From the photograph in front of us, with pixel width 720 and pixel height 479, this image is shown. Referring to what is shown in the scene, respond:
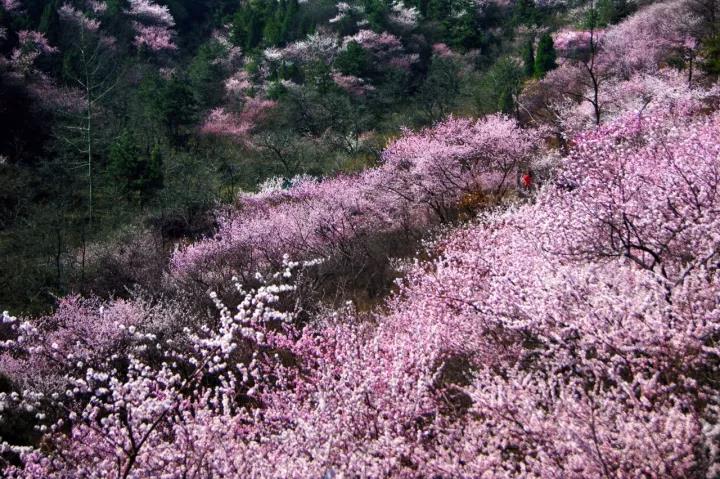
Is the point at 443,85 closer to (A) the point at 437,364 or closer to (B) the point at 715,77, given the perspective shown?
(B) the point at 715,77

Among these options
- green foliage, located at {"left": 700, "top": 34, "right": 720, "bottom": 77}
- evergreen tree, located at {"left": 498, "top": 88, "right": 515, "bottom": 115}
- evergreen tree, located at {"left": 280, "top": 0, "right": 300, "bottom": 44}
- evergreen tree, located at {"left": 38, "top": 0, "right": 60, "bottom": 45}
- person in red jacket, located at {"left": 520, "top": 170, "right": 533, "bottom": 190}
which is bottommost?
person in red jacket, located at {"left": 520, "top": 170, "right": 533, "bottom": 190}

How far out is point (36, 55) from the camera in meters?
31.6

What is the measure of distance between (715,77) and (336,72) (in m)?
26.1

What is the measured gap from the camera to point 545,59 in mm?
34250

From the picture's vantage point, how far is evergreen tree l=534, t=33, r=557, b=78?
112ft

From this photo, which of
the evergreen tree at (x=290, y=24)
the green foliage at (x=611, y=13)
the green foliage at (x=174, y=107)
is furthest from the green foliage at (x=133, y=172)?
the green foliage at (x=611, y=13)

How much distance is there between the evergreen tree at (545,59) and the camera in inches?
1350

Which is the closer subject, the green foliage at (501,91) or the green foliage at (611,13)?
the green foliage at (501,91)

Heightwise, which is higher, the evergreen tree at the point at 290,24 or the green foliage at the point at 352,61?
the evergreen tree at the point at 290,24

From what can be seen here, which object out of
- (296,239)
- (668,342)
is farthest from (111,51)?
(668,342)

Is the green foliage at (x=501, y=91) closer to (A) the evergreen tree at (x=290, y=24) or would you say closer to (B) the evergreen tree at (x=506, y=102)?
(B) the evergreen tree at (x=506, y=102)

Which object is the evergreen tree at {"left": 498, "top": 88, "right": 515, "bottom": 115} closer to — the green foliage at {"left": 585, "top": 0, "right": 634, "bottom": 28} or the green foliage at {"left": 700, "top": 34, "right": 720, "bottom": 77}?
the green foliage at {"left": 700, "top": 34, "right": 720, "bottom": 77}

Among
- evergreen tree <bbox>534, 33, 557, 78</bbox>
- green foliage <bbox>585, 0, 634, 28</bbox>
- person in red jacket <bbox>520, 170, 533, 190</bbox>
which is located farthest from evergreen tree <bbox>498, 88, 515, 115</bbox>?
green foliage <bbox>585, 0, 634, 28</bbox>

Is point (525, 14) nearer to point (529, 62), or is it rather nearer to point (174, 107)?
point (529, 62)
